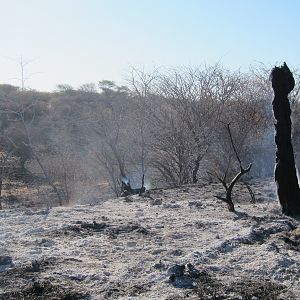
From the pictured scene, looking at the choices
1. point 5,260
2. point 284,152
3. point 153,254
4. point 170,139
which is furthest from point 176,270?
point 170,139

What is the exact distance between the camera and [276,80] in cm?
627

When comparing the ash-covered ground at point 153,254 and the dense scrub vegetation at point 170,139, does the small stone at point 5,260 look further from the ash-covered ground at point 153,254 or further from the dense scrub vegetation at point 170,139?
the dense scrub vegetation at point 170,139

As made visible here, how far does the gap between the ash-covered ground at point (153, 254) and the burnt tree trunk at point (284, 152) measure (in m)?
0.30

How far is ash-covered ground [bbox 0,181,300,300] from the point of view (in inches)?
150

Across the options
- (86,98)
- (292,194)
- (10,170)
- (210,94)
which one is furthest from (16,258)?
(86,98)

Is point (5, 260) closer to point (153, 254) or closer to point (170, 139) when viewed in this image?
point (153, 254)

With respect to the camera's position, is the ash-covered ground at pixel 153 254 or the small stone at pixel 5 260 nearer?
the ash-covered ground at pixel 153 254

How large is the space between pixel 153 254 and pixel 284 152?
255 cm

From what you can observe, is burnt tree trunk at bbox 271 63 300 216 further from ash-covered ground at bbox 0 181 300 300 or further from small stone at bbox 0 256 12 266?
small stone at bbox 0 256 12 266

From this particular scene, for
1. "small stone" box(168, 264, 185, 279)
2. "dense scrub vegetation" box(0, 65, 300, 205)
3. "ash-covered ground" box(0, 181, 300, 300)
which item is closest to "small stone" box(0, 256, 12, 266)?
"ash-covered ground" box(0, 181, 300, 300)

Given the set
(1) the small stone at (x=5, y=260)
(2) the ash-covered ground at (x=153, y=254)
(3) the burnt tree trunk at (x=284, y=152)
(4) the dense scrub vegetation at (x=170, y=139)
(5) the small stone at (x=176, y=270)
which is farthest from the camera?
(4) the dense scrub vegetation at (x=170, y=139)

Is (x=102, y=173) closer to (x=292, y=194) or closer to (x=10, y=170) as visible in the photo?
(x=10, y=170)

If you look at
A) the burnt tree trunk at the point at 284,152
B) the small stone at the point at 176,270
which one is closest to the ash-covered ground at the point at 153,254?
the small stone at the point at 176,270

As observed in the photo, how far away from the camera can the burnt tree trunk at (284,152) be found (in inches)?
249
